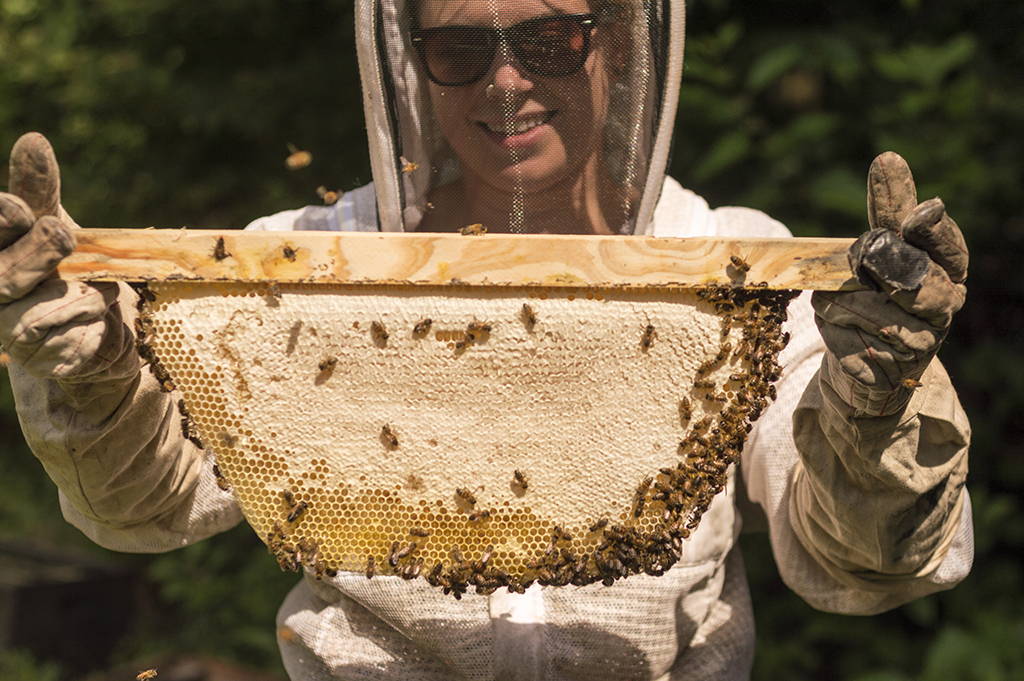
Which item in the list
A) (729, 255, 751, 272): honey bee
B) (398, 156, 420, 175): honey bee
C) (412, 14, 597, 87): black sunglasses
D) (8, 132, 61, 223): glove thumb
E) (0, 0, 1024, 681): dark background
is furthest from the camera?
(0, 0, 1024, 681): dark background

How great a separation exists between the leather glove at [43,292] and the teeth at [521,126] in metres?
1.00

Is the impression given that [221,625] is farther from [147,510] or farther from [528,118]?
[528,118]

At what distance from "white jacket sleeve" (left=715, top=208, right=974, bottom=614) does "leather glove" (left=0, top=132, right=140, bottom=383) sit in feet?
4.59

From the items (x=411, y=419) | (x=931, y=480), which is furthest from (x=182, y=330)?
(x=931, y=480)

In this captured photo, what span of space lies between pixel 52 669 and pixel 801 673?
3740 millimetres

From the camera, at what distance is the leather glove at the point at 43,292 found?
6.75 feet

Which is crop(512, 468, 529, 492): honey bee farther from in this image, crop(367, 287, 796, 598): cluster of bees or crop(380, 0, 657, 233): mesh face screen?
crop(380, 0, 657, 233): mesh face screen

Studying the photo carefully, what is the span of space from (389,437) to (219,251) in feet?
1.64

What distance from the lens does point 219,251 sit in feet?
7.59

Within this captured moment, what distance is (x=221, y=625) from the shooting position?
659cm

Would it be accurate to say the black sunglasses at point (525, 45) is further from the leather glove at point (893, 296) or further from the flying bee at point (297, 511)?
the flying bee at point (297, 511)

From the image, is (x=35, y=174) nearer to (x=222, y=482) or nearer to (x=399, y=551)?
(x=222, y=482)

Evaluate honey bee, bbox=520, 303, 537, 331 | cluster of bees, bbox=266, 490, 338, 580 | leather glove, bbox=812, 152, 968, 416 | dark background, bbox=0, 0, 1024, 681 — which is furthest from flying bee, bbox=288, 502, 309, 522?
dark background, bbox=0, 0, 1024, 681

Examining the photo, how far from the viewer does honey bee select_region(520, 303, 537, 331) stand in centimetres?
236
